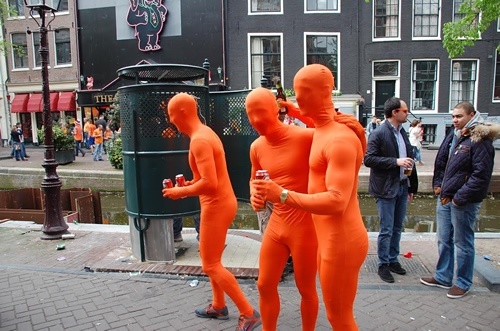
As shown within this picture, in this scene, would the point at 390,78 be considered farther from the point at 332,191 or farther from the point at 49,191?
the point at 332,191

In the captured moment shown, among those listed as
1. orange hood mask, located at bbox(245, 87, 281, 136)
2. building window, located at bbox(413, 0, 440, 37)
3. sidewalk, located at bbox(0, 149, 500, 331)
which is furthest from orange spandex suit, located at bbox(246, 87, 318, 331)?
building window, located at bbox(413, 0, 440, 37)

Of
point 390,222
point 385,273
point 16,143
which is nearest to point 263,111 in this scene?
point 390,222

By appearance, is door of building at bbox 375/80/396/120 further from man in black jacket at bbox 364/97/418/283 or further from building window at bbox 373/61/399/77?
man in black jacket at bbox 364/97/418/283

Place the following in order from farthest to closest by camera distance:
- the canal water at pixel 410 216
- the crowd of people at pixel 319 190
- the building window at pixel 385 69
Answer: the building window at pixel 385 69 < the canal water at pixel 410 216 < the crowd of people at pixel 319 190

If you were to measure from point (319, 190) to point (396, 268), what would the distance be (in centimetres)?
273

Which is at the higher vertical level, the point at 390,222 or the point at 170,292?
the point at 390,222

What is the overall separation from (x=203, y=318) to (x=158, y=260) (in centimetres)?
154

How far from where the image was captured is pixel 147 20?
2114cm

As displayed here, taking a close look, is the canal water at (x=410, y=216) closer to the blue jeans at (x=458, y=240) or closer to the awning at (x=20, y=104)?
the blue jeans at (x=458, y=240)

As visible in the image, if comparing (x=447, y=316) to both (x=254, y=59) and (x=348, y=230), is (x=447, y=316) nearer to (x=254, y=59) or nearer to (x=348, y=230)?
(x=348, y=230)

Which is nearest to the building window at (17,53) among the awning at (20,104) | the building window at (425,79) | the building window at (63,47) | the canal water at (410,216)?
the awning at (20,104)

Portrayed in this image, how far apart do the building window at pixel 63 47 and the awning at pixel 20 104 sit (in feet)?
10.5

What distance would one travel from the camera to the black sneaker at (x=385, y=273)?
13.8ft

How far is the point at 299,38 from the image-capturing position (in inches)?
789
